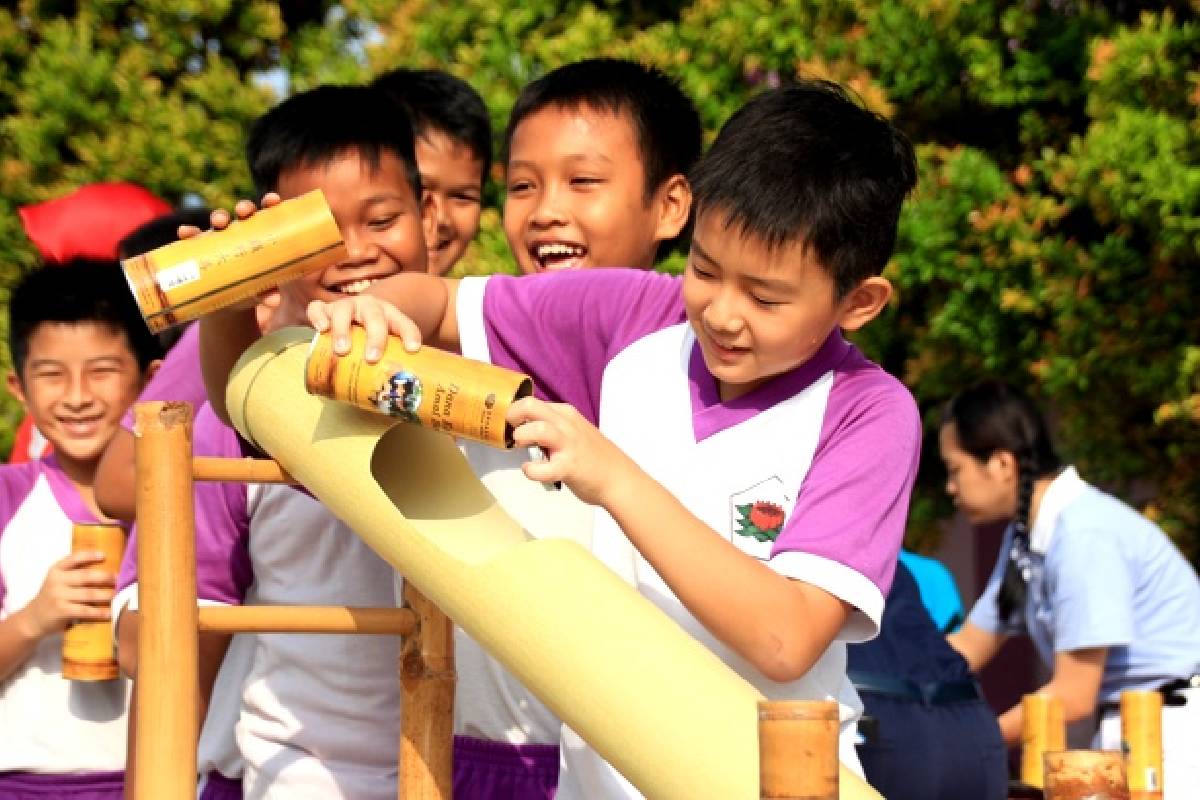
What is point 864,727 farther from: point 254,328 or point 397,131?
point 254,328

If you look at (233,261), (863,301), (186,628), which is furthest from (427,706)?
(863,301)

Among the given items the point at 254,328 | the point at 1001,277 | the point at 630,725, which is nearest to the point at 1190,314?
the point at 1001,277

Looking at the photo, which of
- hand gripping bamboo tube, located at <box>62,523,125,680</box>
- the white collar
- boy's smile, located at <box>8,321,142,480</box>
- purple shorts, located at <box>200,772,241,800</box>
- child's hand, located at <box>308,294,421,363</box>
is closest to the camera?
child's hand, located at <box>308,294,421,363</box>

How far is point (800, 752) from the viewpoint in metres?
1.60

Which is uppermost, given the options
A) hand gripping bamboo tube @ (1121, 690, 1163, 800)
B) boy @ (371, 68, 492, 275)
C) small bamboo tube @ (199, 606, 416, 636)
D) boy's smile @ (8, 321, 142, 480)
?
boy @ (371, 68, 492, 275)

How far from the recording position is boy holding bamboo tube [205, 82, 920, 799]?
2086 millimetres

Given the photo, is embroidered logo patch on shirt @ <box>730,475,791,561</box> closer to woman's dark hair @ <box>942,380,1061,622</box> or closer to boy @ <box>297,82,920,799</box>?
boy @ <box>297,82,920,799</box>

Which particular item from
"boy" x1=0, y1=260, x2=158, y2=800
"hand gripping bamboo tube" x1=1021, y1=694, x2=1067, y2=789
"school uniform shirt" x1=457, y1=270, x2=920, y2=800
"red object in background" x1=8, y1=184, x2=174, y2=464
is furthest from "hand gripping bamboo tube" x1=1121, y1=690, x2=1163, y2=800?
"red object in background" x1=8, y1=184, x2=174, y2=464

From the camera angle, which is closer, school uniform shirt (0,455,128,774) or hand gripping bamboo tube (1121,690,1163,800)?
hand gripping bamboo tube (1121,690,1163,800)

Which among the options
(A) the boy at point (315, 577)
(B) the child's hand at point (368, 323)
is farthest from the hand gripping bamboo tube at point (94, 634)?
(B) the child's hand at point (368, 323)

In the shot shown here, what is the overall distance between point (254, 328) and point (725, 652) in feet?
2.63

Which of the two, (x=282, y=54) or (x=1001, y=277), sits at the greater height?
(x=282, y=54)

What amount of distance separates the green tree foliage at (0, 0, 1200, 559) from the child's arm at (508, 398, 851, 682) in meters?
4.50

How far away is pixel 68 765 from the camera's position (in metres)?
3.79
